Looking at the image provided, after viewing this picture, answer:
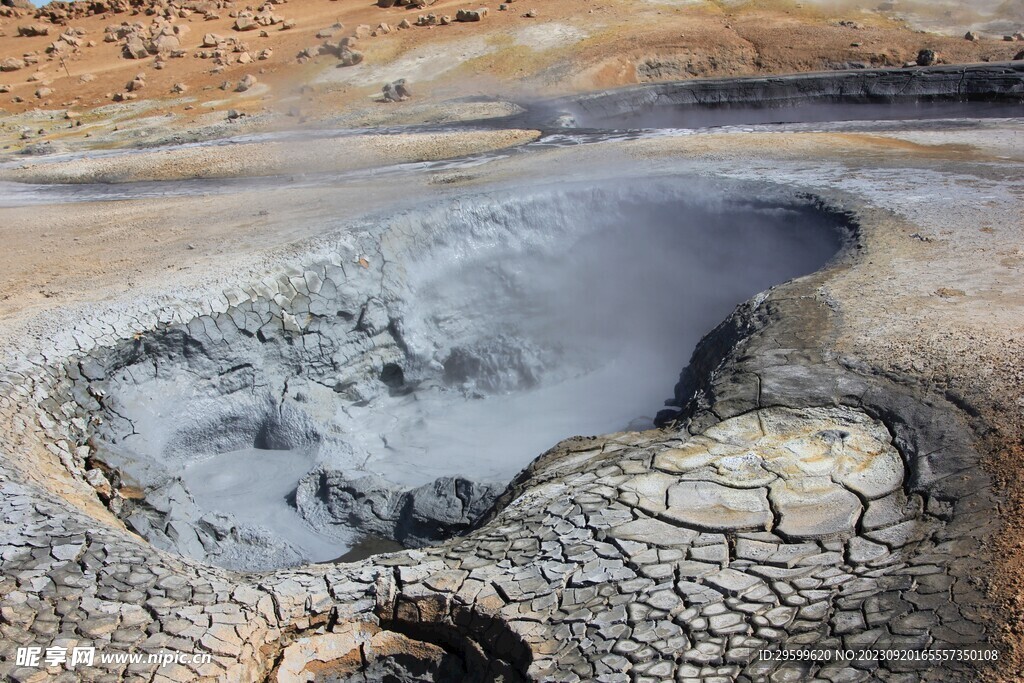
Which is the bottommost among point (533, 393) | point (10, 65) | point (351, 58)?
point (533, 393)

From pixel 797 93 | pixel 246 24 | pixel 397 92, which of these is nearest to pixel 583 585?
pixel 797 93

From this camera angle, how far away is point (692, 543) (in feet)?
9.27

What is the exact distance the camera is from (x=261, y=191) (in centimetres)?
858

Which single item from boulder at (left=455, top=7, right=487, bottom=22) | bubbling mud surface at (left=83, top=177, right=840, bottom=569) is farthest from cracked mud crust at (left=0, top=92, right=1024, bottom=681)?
boulder at (left=455, top=7, right=487, bottom=22)

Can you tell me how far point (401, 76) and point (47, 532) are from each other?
45.8ft

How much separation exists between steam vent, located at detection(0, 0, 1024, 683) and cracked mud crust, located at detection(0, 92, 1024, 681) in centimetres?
1

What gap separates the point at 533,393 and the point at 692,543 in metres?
3.87

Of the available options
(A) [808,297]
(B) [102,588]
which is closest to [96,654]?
(B) [102,588]

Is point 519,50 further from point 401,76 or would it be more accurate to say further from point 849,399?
point 849,399

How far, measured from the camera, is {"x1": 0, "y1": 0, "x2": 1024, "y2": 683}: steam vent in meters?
2.62

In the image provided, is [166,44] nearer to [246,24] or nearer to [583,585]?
[246,24]

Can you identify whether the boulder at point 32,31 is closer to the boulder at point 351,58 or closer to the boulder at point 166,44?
the boulder at point 166,44

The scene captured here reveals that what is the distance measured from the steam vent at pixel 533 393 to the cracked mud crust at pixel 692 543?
0.01 meters

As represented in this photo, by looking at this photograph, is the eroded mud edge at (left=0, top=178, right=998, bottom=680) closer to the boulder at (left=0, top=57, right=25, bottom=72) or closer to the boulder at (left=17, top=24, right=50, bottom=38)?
the boulder at (left=0, top=57, right=25, bottom=72)
